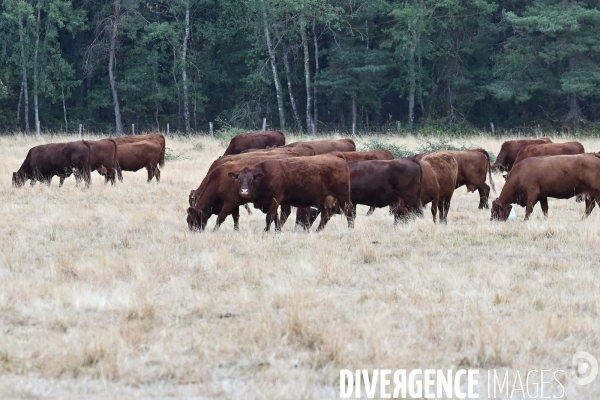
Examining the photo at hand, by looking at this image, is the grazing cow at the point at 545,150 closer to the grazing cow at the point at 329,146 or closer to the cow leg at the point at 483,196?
the cow leg at the point at 483,196

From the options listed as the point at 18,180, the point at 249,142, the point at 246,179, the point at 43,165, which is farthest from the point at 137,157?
the point at 246,179

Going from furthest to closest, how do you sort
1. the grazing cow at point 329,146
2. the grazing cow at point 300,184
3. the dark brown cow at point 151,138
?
1. the dark brown cow at point 151,138
2. the grazing cow at point 329,146
3. the grazing cow at point 300,184

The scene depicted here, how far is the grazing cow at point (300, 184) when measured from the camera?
13.6 meters

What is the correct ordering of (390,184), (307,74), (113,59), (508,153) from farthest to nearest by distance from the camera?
(113,59)
(307,74)
(508,153)
(390,184)

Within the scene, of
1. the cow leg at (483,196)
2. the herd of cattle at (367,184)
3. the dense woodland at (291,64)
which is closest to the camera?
the herd of cattle at (367,184)

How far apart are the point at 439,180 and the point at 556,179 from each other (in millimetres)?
1791

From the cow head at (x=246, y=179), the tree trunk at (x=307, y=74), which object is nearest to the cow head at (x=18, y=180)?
the cow head at (x=246, y=179)

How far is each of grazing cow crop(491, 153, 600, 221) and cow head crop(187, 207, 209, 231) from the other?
4698 mm

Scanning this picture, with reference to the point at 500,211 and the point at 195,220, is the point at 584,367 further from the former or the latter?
the point at 500,211

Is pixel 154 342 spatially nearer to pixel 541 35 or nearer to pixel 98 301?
pixel 98 301

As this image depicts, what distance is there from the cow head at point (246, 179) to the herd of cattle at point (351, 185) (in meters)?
0.01

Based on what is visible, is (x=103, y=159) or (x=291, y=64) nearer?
(x=103, y=159)

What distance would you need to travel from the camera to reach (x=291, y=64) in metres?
50.8

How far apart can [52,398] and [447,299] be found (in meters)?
3.91
